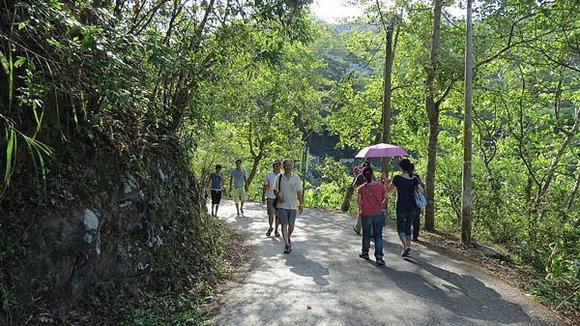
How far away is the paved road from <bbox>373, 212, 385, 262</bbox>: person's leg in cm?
25

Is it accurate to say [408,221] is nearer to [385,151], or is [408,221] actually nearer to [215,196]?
[385,151]

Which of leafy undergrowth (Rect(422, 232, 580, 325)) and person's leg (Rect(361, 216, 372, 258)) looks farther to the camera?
person's leg (Rect(361, 216, 372, 258))

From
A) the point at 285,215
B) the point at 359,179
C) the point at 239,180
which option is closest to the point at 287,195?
the point at 285,215

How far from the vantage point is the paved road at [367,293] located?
5.58 m

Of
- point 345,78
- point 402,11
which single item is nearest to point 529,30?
point 402,11

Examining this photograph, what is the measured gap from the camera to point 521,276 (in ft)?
27.4

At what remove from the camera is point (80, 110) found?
5.47m

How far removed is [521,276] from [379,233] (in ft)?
9.82

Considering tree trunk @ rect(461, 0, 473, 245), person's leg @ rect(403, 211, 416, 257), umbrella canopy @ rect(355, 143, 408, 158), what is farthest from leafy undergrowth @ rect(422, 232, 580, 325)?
umbrella canopy @ rect(355, 143, 408, 158)

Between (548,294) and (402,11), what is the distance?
985cm

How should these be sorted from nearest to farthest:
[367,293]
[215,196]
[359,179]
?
1. [367,293]
2. [359,179]
3. [215,196]

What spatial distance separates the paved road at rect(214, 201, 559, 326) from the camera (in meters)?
5.58

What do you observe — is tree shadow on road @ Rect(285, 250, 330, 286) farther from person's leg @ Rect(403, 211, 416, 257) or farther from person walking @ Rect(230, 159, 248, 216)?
person walking @ Rect(230, 159, 248, 216)

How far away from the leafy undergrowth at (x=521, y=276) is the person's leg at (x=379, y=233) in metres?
2.33
